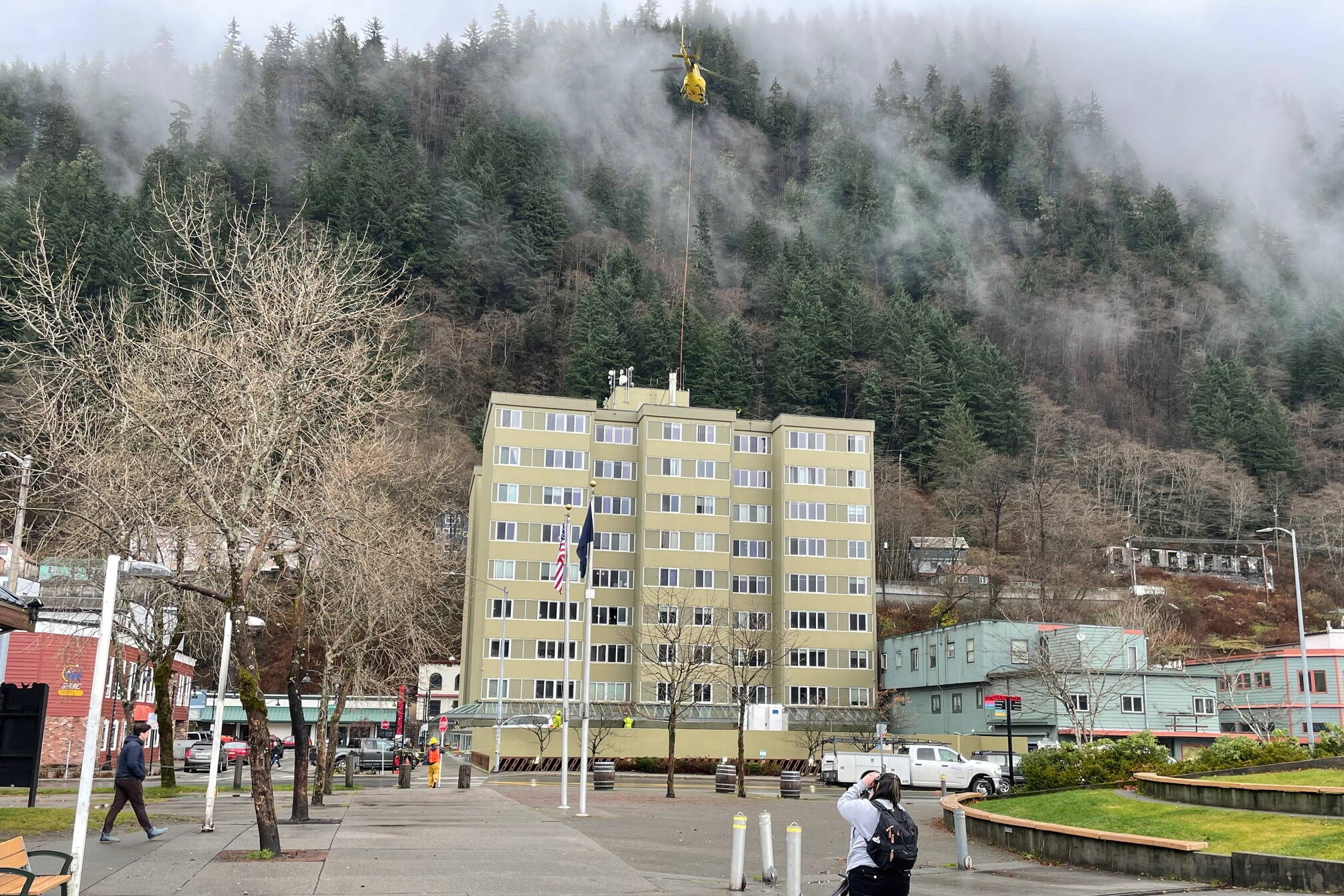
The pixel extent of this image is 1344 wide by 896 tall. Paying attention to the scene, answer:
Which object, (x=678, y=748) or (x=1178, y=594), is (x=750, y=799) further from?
(x=1178, y=594)

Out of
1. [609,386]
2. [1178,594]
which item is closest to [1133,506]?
[1178,594]

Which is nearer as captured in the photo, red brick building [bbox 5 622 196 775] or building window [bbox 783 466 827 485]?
red brick building [bbox 5 622 196 775]

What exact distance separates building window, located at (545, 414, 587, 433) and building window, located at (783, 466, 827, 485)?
49.0 feet

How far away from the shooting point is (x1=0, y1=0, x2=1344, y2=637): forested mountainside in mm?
115000

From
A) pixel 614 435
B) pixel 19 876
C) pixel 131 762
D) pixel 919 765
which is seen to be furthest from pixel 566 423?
pixel 19 876

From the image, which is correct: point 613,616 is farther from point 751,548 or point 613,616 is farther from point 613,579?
point 751,548

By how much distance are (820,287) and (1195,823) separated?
123 metres

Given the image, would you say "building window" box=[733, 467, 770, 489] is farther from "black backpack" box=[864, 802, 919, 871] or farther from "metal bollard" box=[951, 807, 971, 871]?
"black backpack" box=[864, 802, 919, 871]

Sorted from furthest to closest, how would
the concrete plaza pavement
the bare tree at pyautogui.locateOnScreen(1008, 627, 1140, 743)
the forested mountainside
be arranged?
1. the forested mountainside
2. the bare tree at pyautogui.locateOnScreen(1008, 627, 1140, 743)
3. the concrete plaza pavement

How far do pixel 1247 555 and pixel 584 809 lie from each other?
106 metres

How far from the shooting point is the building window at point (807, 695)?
78.6 metres

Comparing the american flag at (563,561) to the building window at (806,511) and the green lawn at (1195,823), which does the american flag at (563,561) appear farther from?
the building window at (806,511)

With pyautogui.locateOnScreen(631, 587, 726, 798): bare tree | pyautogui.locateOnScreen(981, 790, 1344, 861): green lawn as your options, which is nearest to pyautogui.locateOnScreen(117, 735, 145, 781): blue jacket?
pyautogui.locateOnScreen(981, 790, 1344, 861): green lawn

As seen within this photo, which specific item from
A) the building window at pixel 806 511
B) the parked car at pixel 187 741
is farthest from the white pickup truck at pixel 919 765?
the parked car at pixel 187 741
